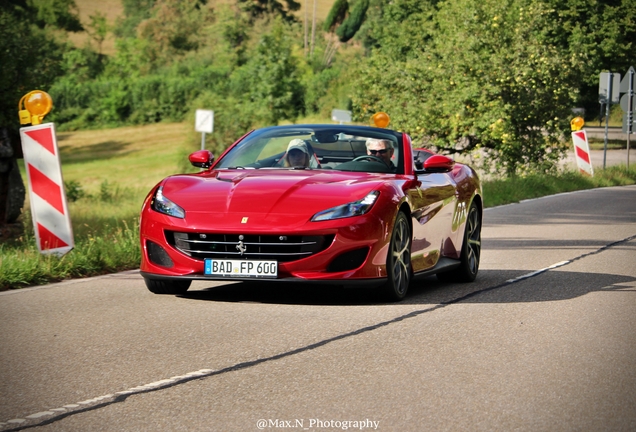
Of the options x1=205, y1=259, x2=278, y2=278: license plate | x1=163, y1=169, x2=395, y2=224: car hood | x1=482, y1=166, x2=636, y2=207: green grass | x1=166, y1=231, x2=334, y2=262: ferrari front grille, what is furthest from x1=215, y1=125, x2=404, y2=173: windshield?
x1=482, y1=166, x2=636, y2=207: green grass

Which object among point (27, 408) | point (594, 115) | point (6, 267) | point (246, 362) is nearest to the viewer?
point (27, 408)

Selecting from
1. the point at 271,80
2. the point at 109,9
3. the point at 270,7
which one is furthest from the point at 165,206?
the point at 109,9

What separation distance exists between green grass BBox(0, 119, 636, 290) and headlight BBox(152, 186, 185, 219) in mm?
1875

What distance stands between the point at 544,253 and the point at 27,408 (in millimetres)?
9391

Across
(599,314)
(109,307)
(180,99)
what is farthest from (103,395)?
(180,99)

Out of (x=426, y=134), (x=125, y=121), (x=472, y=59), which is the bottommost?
(x=125, y=121)

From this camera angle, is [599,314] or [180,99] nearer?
[599,314]

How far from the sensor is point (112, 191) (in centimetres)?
4503

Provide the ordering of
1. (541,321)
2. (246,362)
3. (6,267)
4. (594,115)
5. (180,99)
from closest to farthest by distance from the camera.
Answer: (246,362) < (541,321) < (6,267) < (594,115) < (180,99)

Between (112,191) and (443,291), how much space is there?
→ 3582 cm

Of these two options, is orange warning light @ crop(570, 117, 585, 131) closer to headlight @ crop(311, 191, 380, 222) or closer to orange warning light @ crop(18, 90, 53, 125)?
orange warning light @ crop(18, 90, 53, 125)

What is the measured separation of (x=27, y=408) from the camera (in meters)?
5.32

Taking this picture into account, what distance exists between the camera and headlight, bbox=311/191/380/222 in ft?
28.2

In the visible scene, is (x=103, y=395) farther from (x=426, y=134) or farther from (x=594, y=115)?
(x=594, y=115)
